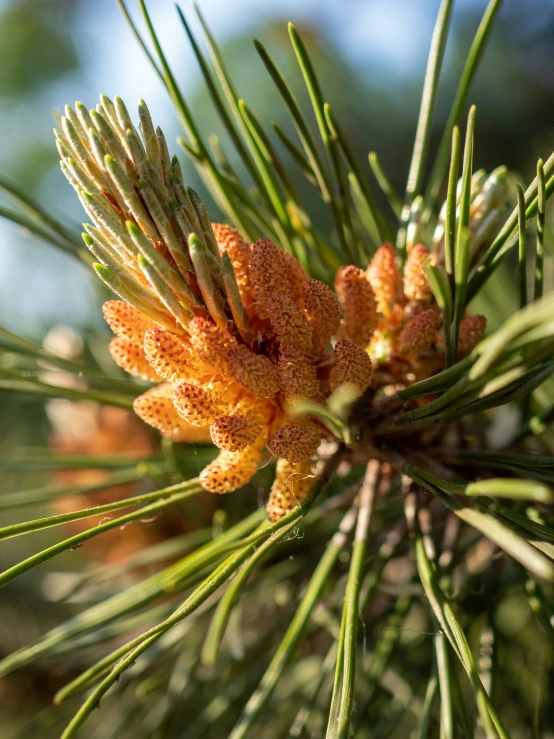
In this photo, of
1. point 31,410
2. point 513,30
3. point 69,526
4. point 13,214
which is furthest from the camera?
point 513,30

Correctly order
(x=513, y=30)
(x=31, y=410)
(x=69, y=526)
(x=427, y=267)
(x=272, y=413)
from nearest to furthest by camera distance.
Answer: (x=427, y=267)
(x=272, y=413)
(x=69, y=526)
(x=31, y=410)
(x=513, y=30)

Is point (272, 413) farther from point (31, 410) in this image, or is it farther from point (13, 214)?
point (31, 410)

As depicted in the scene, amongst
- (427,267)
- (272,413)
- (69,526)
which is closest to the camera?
(427,267)

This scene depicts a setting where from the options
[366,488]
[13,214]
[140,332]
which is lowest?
[366,488]

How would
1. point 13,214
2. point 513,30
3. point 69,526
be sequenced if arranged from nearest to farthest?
point 13,214
point 69,526
point 513,30

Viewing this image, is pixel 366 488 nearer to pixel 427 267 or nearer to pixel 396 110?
pixel 427 267

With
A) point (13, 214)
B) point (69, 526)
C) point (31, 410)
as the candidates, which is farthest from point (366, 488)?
point (31, 410)

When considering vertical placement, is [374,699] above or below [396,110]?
below

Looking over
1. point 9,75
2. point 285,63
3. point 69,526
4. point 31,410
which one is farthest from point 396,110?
point 69,526

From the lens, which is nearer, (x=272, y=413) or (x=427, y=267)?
(x=427, y=267)
